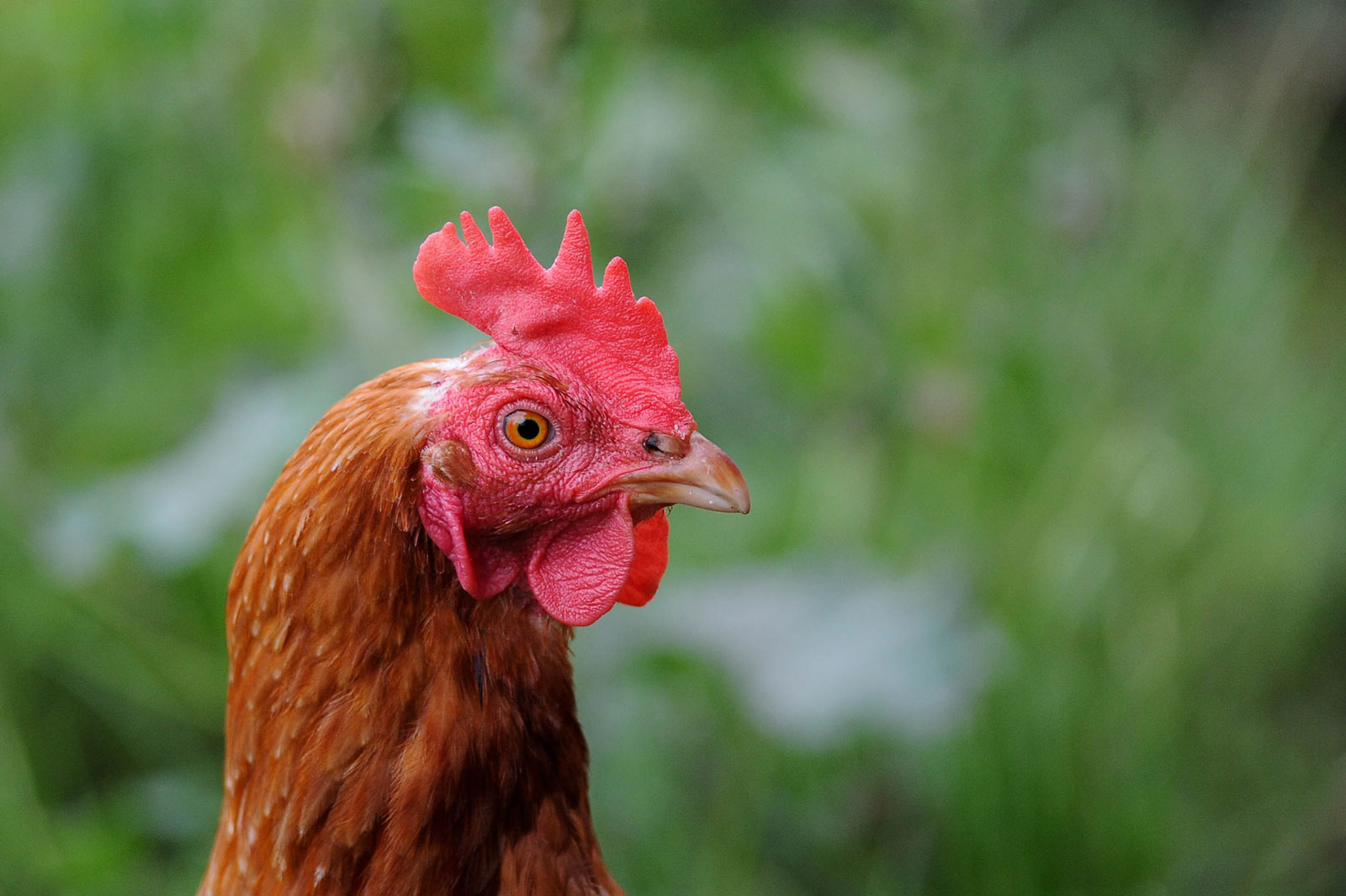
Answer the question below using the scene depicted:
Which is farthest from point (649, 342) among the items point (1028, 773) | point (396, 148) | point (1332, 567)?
point (1332, 567)

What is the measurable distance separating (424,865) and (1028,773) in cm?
195

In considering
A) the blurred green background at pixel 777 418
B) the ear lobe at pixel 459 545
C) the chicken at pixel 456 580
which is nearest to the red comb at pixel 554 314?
the chicken at pixel 456 580

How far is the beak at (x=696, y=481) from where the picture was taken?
1.11 meters

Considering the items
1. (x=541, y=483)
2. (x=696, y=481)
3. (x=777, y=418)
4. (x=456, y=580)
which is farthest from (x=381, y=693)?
(x=777, y=418)

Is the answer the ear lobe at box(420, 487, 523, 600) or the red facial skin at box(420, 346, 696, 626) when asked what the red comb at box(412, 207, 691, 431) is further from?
the ear lobe at box(420, 487, 523, 600)

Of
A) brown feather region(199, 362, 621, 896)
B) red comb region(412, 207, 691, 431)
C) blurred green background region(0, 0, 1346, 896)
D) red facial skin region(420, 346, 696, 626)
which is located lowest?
brown feather region(199, 362, 621, 896)

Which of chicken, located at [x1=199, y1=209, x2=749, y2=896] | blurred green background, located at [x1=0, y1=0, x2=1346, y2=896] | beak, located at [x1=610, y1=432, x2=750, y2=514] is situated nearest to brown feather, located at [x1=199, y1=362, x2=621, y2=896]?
chicken, located at [x1=199, y1=209, x2=749, y2=896]

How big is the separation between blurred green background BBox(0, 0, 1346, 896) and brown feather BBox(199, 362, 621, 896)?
87cm

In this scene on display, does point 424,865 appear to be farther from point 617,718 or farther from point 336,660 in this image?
point 617,718

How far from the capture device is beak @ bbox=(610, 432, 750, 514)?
111 cm

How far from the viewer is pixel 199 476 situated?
222 cm

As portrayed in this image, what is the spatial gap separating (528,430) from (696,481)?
0.17 meters

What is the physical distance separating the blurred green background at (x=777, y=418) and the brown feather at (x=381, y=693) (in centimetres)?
87

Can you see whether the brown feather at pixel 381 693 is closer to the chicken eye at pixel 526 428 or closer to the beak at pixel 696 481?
the chicken eye at pixel 526 428
